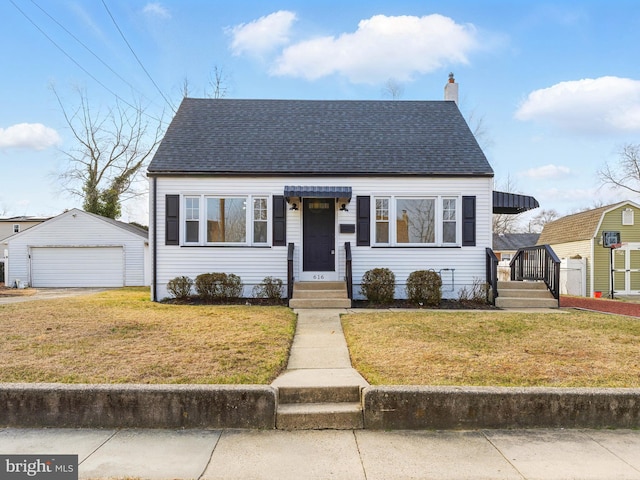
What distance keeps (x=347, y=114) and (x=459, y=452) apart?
1174 cm

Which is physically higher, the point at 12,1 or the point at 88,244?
the point at 12,1

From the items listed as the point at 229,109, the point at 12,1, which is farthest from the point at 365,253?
the point at 12,1

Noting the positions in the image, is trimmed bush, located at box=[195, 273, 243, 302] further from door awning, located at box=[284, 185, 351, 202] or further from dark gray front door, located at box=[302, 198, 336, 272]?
door awning, located at box=[284, 185, 351, 202]

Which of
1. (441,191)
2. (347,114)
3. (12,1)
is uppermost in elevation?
(12,1)

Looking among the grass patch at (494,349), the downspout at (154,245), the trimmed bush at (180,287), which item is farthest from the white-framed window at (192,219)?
the grass patch at (494,349)

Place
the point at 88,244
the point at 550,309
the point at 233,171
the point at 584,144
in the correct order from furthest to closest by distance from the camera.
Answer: the point at 584,144, the point at 88,244, the point at 233,171, the point at 550,309

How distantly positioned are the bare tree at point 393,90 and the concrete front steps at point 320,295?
19494 mm

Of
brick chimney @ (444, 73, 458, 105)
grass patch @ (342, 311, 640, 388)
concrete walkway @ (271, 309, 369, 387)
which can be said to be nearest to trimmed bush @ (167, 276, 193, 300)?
concrete walkway @ (271, 309, 369, 387)

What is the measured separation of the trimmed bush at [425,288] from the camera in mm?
10555

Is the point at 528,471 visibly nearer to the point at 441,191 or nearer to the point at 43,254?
the point at 441,191

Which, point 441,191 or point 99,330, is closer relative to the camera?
point 99,330

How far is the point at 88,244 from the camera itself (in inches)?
722

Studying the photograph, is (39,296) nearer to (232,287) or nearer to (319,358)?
(232,287)

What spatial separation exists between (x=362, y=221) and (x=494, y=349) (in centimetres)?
606
